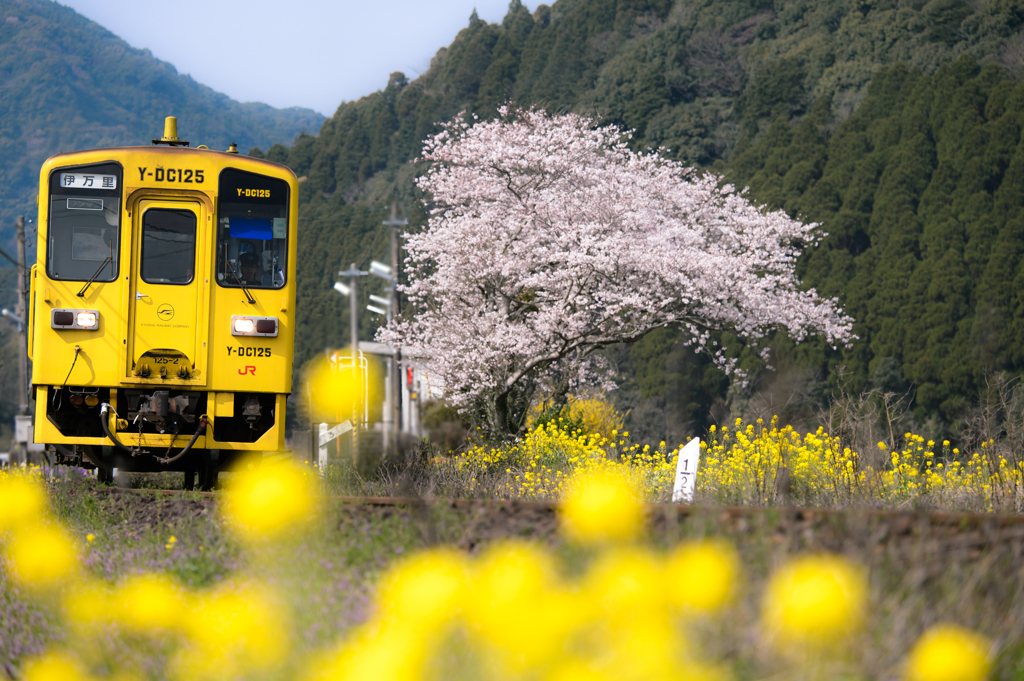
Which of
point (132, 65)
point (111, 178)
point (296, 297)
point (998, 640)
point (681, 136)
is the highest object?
point (132, 65)

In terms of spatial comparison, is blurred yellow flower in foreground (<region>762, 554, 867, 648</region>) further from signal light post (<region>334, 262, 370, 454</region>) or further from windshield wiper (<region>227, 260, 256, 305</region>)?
windshield wiper (<region>227, 260, 256, 305</region>)

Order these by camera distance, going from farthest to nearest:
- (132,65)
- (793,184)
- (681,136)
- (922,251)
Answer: (132,65)
(681,136)
(793,184)
(922,251)

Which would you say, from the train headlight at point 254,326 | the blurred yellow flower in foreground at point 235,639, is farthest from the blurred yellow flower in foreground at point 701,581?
the train headlight at point 254,326

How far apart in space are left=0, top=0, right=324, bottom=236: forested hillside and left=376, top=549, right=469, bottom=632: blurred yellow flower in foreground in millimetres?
72972

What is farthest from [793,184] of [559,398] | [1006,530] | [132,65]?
[132,65]

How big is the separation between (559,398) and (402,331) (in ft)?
9.27

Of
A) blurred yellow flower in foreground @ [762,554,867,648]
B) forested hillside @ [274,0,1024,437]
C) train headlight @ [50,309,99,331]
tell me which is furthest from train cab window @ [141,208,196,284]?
blurred yellow flower in foreground @ [762,554,867,648]

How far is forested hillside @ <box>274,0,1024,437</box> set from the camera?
2375 centimetres

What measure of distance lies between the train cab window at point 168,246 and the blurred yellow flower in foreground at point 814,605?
639cm

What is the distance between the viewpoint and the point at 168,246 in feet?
25.6

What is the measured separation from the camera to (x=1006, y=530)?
10.9 feet

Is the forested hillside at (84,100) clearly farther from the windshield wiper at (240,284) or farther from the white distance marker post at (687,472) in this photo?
the white distance marker post at (687,472)

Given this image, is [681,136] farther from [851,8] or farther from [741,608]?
[741,608]

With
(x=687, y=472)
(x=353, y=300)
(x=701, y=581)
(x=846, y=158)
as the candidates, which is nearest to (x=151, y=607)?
(x=701, y=581)
